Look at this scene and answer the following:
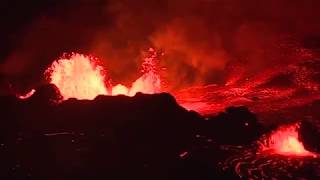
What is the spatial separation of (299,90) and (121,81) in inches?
597

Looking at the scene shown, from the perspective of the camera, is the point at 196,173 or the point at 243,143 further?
the point at 243,143

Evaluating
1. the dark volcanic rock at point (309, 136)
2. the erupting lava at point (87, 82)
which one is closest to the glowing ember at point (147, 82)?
the erupting lava at point (87, 82)

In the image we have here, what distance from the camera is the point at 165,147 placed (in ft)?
82.3

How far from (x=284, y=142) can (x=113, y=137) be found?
9.03 meters

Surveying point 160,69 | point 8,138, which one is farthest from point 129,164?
point 160,69

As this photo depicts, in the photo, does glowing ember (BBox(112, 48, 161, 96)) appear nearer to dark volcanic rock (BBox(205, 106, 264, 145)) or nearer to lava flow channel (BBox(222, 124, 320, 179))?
dark volcanic rock (BBox(205, 106, 264, 145))

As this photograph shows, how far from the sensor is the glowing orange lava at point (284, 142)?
27.5 meters

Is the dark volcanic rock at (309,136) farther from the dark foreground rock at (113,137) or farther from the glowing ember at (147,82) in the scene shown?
the glowing ember at (147,82)

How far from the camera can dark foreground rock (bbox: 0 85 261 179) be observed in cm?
2308

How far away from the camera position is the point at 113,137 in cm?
2494

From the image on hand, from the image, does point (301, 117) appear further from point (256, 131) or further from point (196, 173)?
point (196, 173)

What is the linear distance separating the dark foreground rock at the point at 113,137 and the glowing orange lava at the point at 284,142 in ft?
2.76

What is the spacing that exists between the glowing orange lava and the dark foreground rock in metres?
0.84

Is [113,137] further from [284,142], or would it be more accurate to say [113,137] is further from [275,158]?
[284,142]
